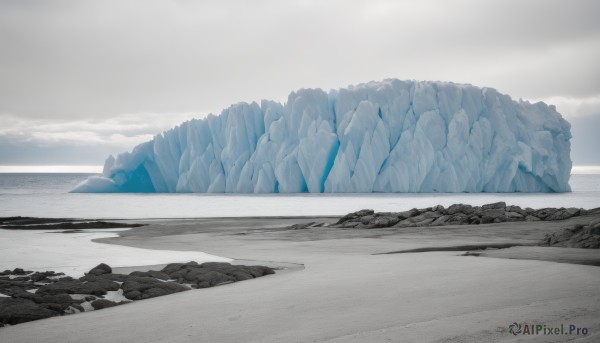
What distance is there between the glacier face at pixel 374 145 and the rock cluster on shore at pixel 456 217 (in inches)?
742

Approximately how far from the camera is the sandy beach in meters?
3.61

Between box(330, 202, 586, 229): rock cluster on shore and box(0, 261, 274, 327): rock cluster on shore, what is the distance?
845cm

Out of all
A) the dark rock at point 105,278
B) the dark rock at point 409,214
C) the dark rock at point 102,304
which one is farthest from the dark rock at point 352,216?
the dark rock at point 102,304

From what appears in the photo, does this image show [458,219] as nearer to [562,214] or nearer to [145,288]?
[562,214]

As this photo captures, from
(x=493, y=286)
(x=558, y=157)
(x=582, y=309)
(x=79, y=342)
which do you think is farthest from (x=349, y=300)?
(x=558, y=157)

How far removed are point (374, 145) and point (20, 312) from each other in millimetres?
30963

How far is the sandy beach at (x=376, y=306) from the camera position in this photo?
3607 mm

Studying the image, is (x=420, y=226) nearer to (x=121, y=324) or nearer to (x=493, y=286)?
(x=493, y=286)

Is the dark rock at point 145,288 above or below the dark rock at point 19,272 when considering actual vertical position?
above

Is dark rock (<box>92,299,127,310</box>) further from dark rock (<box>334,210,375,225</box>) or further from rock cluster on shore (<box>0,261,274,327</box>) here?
dark rock (<box>334,210,375,225</box>)

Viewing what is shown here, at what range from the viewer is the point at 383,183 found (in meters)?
35.8

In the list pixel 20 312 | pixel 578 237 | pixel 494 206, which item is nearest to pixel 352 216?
pixel 494 206

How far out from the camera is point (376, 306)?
4.39 metres

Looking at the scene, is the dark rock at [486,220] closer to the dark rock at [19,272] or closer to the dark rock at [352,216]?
the dark rock at [352,216]
